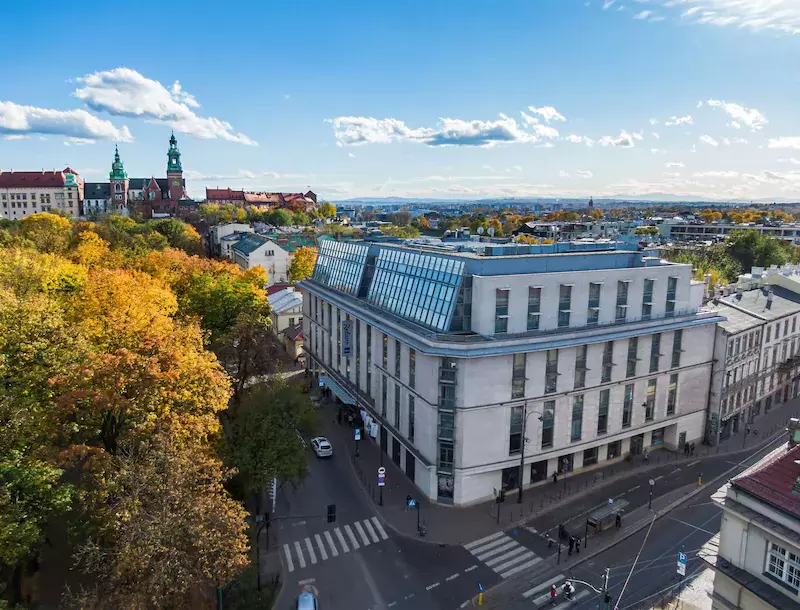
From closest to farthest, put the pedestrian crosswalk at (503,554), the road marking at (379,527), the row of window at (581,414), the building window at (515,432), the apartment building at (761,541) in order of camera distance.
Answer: the apartment building at (761,541)
the pedestrian crosswalk at (503,554)
the road marking at (379,527)
the building window at (515,432)
the row of window at (581,414)

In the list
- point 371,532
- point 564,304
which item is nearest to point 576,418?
point 564,304

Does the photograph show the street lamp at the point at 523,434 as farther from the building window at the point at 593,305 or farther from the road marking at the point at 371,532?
the road marking at the point at 371,532

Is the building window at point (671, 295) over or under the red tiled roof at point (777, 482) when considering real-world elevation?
over

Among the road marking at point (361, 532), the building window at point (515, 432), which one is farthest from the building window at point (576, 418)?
the road marking at point (361, 532)

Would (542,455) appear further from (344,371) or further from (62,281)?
(62,281)

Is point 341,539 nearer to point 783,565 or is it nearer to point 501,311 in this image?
point 501,311
